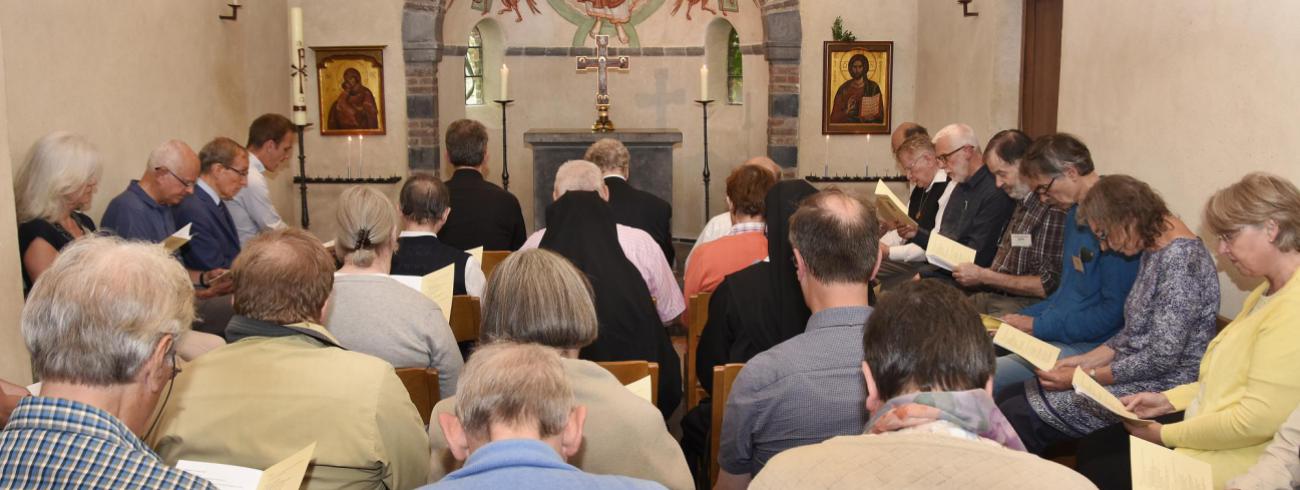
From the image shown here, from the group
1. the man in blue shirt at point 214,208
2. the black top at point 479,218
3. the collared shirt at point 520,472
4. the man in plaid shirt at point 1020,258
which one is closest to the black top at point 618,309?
the man in plaid shirt at point 1020,258

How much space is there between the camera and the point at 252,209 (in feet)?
22.0

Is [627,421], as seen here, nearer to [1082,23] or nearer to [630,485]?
[630,485]

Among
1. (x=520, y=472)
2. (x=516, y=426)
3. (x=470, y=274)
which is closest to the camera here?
(x=520, y=472)

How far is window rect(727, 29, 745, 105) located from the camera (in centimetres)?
1180

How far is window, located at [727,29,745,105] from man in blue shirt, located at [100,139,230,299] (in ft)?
23.1

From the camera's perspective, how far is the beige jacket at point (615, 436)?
2582 millimetres

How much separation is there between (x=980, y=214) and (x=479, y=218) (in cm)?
257

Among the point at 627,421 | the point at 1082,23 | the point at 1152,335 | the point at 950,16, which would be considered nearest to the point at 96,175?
the point at 627,421

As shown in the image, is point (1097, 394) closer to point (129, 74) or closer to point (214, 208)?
point (214, 208)

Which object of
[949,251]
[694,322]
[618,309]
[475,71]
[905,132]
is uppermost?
[475,71]

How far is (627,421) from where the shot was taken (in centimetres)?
260

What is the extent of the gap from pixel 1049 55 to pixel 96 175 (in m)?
5.88

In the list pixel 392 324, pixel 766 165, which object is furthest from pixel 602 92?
pixel 392 324

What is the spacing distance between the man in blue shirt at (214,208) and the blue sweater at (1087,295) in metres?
4.02
